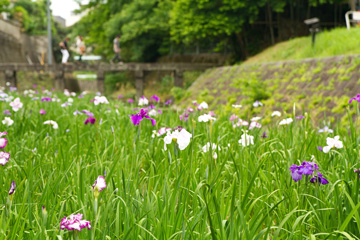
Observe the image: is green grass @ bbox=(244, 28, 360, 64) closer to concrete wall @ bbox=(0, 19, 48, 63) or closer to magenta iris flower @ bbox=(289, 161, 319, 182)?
magenta iris flower @ bbox=(289, 161, 319, 182)

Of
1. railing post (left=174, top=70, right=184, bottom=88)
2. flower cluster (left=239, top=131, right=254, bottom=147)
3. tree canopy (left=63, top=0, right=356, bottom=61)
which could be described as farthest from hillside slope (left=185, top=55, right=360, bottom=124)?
railing post (left=174, top=70, right=184, bottom=88)

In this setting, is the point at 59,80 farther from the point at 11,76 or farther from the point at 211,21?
the point at 211,21

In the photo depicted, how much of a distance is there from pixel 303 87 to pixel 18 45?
112 ft

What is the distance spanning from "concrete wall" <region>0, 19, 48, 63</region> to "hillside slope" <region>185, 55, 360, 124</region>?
2662cm

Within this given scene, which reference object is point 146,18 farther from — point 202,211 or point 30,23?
point 202,211

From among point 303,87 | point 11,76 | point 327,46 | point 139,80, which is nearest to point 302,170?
point 303,87

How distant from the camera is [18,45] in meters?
37.8

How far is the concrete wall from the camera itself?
112 ft

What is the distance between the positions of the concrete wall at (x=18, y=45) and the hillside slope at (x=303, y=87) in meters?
26.6

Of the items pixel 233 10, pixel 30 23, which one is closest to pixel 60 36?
pixel 30 23

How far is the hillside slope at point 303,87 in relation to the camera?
309 inches

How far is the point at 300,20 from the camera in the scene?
23.0m

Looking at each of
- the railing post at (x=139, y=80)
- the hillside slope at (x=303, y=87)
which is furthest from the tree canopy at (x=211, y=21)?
the hillside slope at (x=303, y=87)

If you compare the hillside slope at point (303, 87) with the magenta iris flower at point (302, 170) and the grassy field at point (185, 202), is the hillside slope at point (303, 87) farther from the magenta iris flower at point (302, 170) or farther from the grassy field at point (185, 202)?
the magenta iris flower at point (302, 170)
